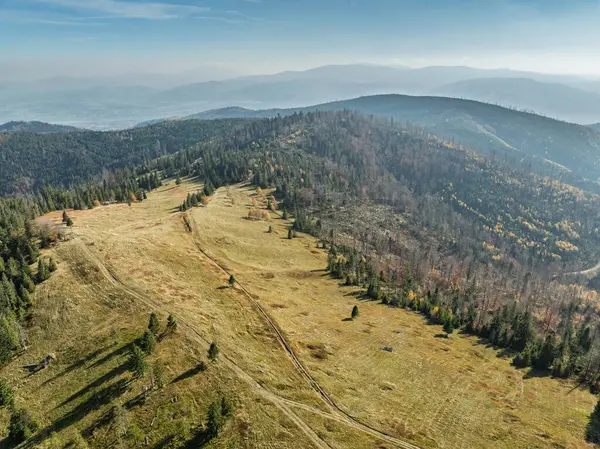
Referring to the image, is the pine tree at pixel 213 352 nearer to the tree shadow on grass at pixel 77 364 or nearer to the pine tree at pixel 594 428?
the tree shadow on grass at pixel 77 364

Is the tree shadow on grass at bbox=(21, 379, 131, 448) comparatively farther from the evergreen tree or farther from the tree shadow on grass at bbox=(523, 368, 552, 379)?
the evergreen tree

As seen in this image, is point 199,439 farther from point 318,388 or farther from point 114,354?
point 114,354

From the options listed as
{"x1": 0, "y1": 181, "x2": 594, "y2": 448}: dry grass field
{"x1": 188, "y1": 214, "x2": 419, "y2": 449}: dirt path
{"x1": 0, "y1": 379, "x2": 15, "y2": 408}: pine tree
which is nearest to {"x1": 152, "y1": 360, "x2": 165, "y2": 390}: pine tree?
{"x1": 0, "y1": 181, "x2": 594, "y2": 448}: dry grass field

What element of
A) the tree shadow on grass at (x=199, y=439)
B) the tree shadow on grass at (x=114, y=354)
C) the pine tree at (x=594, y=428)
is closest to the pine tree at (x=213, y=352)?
the tree shadow on grass at (x=199, y=439)

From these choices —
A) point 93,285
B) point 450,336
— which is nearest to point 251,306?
point 93,285

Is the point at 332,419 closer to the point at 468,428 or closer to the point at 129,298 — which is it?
the point at 468,428

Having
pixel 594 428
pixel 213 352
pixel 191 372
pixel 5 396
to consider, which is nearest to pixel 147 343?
pixel 191 372
